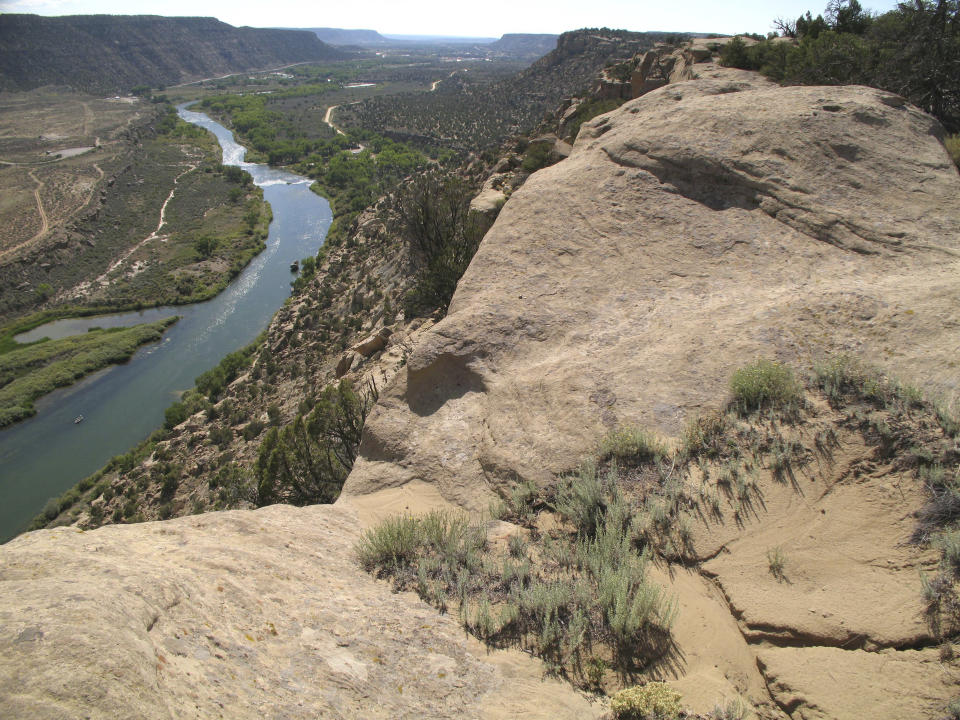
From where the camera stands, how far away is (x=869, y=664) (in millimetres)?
4055

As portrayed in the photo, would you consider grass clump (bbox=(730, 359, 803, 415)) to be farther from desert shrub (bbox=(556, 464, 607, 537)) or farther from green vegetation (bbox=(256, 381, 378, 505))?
green vegetation (bbox=(256, 381, 378, 505))

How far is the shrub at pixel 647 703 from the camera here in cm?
386

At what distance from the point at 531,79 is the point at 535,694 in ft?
424

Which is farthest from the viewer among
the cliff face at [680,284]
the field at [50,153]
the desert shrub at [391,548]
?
the field at [50,153]

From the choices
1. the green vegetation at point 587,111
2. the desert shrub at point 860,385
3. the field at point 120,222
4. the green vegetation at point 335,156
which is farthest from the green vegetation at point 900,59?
A: the field at point 120,222

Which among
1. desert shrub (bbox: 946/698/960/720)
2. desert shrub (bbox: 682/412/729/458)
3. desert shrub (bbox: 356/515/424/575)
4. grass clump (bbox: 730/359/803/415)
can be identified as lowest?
desert shrub (bbox: 356/515/424/575)

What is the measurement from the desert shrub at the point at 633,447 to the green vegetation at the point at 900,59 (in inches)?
726

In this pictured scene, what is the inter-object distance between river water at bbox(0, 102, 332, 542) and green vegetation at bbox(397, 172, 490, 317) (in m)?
22.5

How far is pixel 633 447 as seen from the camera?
6668 millimetres

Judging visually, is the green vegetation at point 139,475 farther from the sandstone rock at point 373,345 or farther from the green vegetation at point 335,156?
the green vegetation at point 335,156

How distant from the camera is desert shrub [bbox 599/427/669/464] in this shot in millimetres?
6594

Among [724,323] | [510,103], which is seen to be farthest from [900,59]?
[510,103]

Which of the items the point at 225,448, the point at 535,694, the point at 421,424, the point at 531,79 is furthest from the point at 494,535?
the point at 531,79

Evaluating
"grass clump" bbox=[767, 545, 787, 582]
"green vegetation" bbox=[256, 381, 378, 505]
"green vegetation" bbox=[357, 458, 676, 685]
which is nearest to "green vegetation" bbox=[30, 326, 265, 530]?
"green vegetation" bbox=[256, 381, 378, 505]
